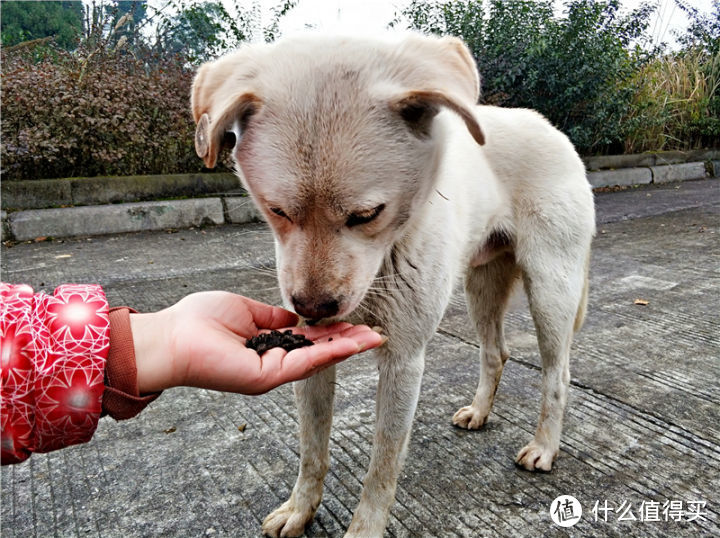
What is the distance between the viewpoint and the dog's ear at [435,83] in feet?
5.23

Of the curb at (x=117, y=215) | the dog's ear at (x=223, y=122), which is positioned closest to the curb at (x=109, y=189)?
the curb at (x=117, y=215)

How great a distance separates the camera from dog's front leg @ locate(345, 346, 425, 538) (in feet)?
6.38

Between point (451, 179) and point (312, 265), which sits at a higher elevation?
point (451, 179)

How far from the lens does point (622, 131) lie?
9.80m

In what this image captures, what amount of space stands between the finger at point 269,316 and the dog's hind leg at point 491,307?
1101mm

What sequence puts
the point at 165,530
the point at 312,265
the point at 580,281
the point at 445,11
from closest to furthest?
the point at 312,265, the point at 165,530, the point at 580,281, the point at 445,11

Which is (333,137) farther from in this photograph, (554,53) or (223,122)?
(554,53)

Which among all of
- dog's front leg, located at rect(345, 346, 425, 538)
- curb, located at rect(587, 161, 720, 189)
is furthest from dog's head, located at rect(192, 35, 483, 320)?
curb, located at rect(587, 161, 720, 189)

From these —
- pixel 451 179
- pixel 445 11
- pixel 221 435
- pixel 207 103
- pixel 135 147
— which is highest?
pixel 445 11

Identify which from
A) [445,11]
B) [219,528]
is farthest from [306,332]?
[445,11]

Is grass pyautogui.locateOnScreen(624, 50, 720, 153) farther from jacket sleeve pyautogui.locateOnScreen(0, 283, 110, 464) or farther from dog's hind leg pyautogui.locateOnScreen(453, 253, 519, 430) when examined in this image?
jacket sleeve pyautogui.locateOnScreen(0, 283, 110, 464)

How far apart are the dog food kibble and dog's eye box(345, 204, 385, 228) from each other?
389 millimetres

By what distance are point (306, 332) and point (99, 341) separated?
2.06ft

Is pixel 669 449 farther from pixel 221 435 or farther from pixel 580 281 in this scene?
pixel 221 435
